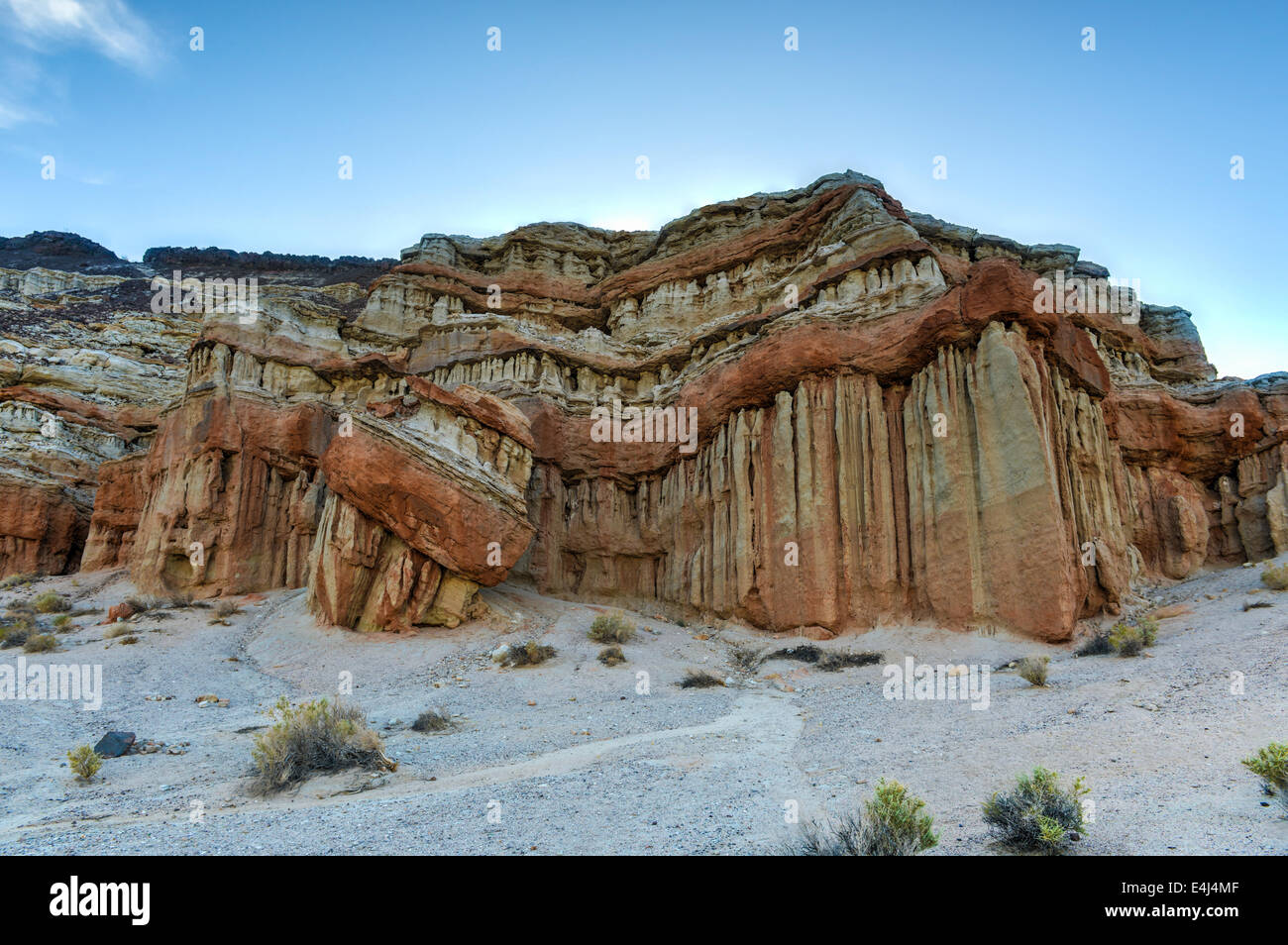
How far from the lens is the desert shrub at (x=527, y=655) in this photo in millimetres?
16125

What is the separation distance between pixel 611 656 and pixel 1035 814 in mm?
12682

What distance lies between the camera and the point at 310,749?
775 centimetres

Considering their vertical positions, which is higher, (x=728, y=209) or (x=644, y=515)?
(x=728, y=209)

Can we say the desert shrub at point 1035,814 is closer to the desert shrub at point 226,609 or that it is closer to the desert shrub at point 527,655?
the desert shrub at point 527,655

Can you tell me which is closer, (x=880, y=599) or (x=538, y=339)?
(x=880, y=599)

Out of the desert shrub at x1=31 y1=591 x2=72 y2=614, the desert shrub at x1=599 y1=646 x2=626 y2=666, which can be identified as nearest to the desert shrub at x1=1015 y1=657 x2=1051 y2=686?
the desert shrub at x1=599 y1=646 x2=626 y2=666

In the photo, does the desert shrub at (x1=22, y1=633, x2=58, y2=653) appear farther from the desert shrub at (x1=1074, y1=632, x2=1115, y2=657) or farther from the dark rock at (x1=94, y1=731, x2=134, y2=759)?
the desert shrub at (x1=1074, y1=632, x2=1115, y2=657)

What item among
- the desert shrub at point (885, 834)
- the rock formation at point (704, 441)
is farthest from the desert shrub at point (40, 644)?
the desert shrub at point (885, 834)

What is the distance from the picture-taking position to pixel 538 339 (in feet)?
109

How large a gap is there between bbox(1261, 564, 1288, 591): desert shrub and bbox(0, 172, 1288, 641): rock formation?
9.79 ft

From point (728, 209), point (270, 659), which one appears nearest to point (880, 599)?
point (270, 659)
